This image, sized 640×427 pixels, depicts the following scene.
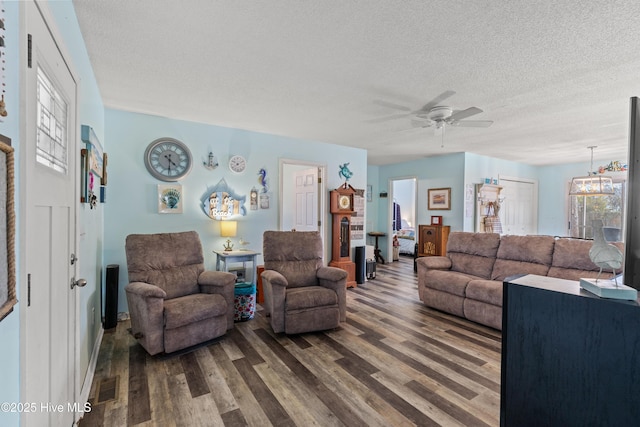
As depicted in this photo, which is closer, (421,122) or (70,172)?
(70,172)

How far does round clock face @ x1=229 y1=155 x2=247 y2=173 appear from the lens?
4.15 meters

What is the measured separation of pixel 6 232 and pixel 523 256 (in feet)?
14.1

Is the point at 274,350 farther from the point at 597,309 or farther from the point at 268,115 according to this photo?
the point at 268,115

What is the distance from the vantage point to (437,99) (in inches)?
120

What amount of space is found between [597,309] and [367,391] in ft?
4.89

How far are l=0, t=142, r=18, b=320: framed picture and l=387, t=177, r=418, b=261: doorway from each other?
21.6 ft

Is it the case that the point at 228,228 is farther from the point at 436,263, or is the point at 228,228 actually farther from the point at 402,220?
the point at 402,220

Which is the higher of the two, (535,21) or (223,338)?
(535,21)

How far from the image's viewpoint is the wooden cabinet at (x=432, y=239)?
589 cm

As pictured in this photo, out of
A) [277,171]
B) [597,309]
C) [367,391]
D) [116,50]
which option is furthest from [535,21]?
[277,171]

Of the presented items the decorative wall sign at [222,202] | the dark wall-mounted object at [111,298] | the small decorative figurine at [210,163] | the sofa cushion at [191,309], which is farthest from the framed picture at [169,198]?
the sofa cushion at [191,309]

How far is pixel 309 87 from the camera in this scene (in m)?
2.78

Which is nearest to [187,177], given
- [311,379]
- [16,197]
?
[311,379]

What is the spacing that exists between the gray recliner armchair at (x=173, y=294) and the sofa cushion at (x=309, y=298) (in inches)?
24.0
